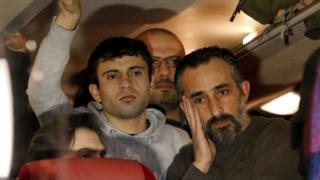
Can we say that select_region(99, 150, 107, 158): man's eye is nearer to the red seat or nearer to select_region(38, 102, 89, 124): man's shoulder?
select_region(38, 102, 89, 124): man's shoulder

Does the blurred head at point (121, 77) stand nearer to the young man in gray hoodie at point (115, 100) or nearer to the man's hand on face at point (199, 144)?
the young man in gray hoodie at point (115, 100)

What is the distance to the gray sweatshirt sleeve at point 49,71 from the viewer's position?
1.68 m

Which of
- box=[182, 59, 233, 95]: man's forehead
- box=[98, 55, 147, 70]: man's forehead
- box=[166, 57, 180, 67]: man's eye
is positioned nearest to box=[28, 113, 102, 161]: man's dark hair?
box=[98, 55, 147, 70]: man's forehead

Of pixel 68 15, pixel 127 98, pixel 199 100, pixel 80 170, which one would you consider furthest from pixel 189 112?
pixel 80 170

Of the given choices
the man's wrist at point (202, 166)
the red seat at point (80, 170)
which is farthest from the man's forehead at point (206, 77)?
the red seat at point (80, 170)

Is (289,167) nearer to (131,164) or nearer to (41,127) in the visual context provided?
(131,164)

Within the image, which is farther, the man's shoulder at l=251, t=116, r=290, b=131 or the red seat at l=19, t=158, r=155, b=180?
the man's shoulder at l=251, t=116, r=290, b=131

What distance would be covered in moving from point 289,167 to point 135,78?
592 mm

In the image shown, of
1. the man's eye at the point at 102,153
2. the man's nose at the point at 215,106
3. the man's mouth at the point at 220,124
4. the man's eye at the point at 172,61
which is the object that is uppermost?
the man's eye at the point at 172,61

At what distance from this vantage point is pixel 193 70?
5.63 feet

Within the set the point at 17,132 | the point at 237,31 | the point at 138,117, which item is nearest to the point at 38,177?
the point at 17,132

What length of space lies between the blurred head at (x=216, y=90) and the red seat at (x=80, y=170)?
0.50 meters

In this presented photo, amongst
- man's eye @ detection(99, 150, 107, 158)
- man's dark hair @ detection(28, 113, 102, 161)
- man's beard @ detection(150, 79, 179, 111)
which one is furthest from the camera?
man's beard @ detection(150, 79, 179, 111)

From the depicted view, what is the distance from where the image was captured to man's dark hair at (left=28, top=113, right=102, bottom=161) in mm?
1321
